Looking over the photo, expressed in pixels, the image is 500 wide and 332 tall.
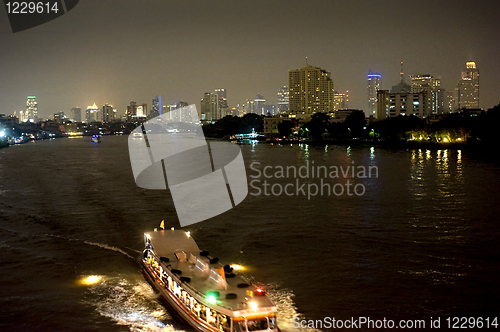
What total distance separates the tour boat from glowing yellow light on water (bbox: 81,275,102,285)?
721 mm

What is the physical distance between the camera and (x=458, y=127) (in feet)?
119

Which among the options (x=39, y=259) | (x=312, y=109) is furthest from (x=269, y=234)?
(x=312, y=109)

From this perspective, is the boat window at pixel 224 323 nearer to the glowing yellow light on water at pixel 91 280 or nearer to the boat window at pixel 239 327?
the boat window at pixel 239 327

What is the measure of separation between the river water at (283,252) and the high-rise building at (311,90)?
103m

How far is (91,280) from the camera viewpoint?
21.9 ft

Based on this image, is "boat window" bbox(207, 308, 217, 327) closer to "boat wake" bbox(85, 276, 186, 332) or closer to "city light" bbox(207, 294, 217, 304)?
"city light" bbox(207, 294, 217, 304)

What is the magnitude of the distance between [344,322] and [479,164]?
70.4 feet

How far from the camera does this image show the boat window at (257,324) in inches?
170

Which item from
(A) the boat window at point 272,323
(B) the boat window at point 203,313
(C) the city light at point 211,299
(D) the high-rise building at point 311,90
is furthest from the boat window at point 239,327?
(D) the high-rise building at point 311,90

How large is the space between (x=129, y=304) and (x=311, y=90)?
114016 millimetres

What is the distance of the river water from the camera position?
5.70 meters

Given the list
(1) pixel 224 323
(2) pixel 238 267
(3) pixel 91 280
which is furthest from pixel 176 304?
(3) pixel 91 280

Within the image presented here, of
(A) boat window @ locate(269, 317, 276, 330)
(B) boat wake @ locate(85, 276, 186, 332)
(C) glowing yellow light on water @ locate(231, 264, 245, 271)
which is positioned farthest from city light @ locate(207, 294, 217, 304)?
(C) glowing yellow light on water @ locate(231, 264, 245, 271)

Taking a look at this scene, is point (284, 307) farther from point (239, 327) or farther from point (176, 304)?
point (239, 327)
